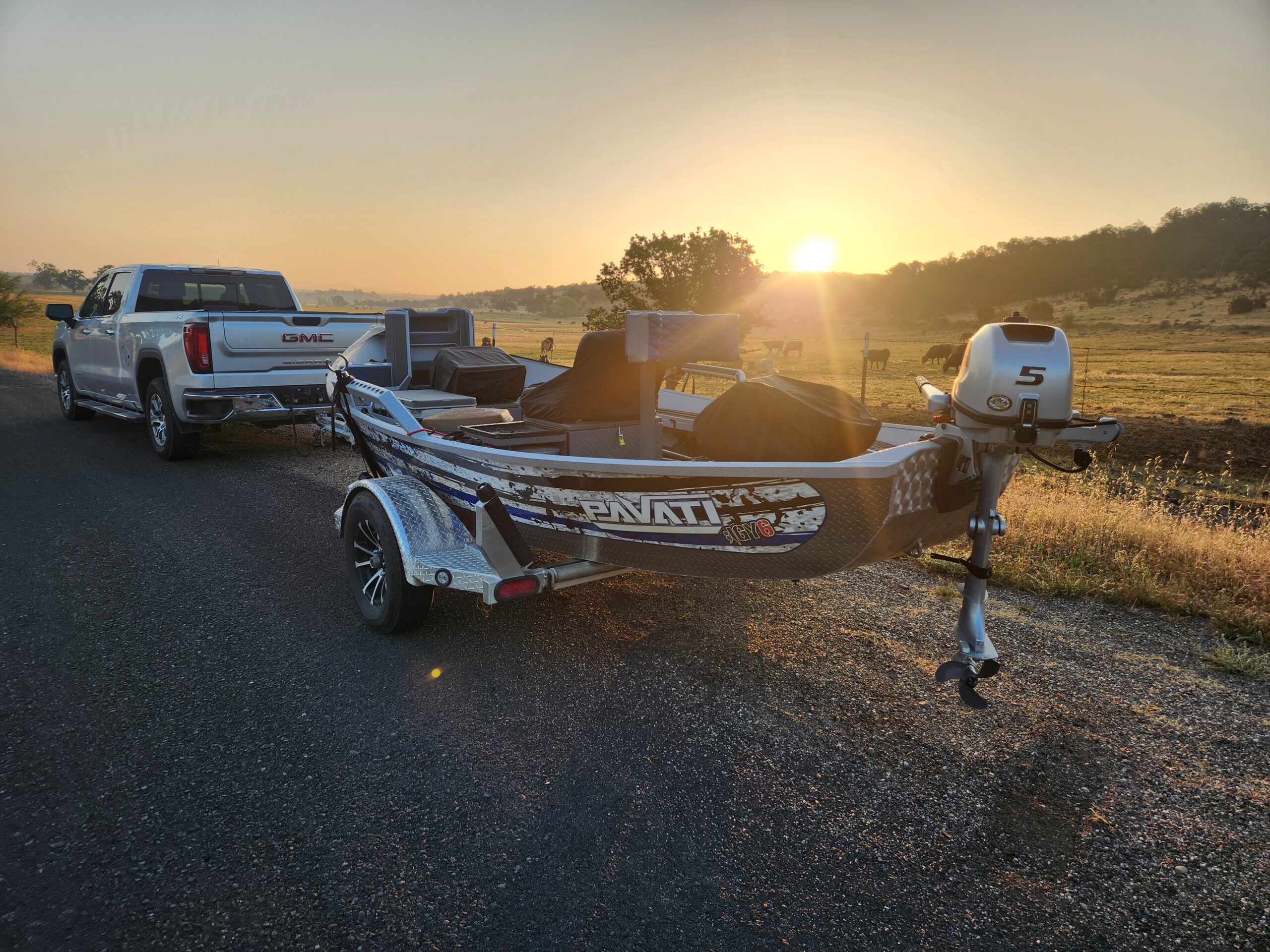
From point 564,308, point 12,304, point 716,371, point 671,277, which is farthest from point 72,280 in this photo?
point 716,371

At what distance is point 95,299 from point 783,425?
1106 cm

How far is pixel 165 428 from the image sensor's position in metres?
9.08

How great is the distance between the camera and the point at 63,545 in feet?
19.6

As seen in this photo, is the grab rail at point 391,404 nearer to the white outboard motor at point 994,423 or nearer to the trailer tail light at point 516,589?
the trailer tail light at point 516,589

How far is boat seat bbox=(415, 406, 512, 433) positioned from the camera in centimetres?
457

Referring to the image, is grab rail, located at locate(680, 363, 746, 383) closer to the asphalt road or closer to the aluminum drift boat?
the aluminum drift boat

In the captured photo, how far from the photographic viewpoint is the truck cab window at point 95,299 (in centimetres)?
1045

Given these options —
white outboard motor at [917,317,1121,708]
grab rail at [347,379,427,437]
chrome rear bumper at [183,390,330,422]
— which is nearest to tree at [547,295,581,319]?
chrome rear bumper at [183,390,330,422]

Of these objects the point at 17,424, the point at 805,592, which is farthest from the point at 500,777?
the point at 17,424

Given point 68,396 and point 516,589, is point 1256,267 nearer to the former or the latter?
point 68,396

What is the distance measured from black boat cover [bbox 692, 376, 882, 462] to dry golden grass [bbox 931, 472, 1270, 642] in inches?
98.2

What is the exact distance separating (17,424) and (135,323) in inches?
170

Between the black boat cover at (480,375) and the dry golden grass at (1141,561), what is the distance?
365 centimetres

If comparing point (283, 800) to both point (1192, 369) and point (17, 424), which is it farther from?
point (1192, 369)
